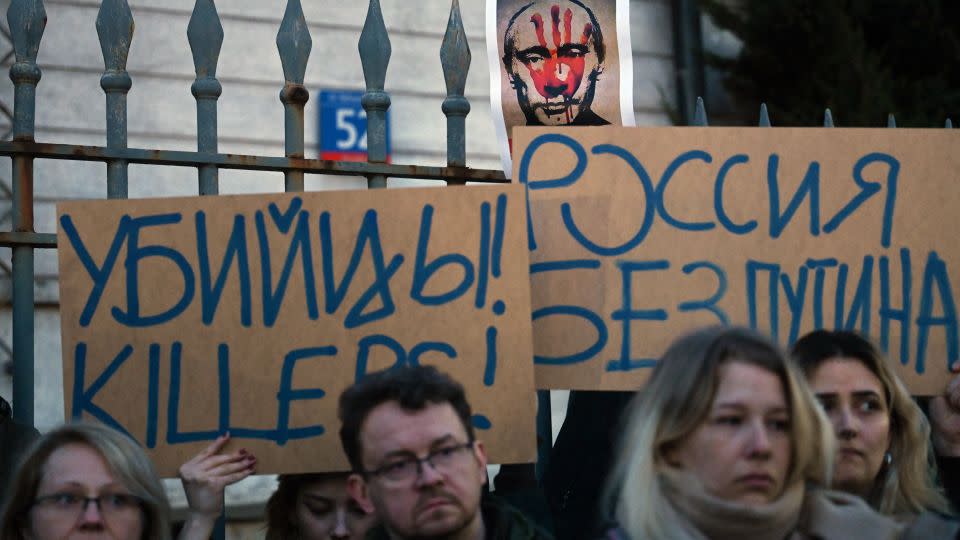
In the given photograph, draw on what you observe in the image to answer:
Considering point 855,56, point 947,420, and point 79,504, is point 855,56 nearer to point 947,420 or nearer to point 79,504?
point 947,420

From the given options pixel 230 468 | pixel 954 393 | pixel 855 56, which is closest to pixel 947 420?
pixel 954 393

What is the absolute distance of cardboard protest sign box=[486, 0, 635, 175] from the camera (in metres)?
3.64

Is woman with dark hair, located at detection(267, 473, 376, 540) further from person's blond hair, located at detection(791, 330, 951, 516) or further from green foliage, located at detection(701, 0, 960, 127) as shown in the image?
green foliage, located at detection(701, 0, 960, 127)

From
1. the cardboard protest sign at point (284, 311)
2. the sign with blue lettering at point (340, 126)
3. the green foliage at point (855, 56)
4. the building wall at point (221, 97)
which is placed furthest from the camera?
the sign with blue lettering at point (340, 126)

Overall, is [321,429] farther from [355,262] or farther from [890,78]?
[890,78]

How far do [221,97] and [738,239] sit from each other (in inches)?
198

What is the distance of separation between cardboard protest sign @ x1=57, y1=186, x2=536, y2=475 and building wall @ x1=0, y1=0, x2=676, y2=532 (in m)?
4.09

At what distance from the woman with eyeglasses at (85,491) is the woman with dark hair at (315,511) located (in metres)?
0.39

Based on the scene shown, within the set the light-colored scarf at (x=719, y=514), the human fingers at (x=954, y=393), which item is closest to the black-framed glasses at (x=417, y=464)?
the light-colored scarf at (x=719, y=514)

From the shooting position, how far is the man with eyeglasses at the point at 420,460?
8.51 feet

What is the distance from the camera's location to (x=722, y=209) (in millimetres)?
3406

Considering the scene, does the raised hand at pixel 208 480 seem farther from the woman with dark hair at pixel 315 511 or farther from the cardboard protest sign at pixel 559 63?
the cardboard protest sign at pixel 559 63

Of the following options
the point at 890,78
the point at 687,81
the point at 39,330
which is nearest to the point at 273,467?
the point at 39,330

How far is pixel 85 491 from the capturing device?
283cm
